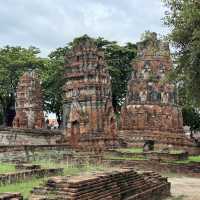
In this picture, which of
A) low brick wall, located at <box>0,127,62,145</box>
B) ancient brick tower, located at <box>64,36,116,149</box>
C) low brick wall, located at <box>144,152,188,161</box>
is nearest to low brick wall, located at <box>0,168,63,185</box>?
low brick wall, located at <box>144,152,188,161</box>

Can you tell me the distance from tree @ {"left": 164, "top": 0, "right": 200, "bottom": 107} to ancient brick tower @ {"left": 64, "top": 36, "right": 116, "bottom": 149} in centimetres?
928

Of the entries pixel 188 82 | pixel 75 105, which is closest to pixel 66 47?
pixel 75 105

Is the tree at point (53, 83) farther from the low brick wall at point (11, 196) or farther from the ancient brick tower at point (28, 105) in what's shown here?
the low brick wall at point (11, 196)

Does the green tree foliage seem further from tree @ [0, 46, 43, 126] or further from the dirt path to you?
tree @ [0, 46, 43, 126]

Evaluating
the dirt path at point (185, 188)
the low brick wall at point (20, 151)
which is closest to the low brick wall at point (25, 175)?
the dirt path at point (185, 188)

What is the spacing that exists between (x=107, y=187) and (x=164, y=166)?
1162 centimetres

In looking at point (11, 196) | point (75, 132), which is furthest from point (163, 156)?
point (11, 196)

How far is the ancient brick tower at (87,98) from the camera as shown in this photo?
84.9 feet

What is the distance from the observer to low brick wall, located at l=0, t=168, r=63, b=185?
12.3m

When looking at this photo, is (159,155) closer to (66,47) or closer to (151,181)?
(151,181)

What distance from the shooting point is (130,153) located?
24.7 m

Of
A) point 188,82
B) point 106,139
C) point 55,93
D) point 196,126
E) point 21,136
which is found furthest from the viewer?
point 196,126

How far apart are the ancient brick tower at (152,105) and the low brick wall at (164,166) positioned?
7539 millimetres

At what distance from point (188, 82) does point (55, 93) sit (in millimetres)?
27858
